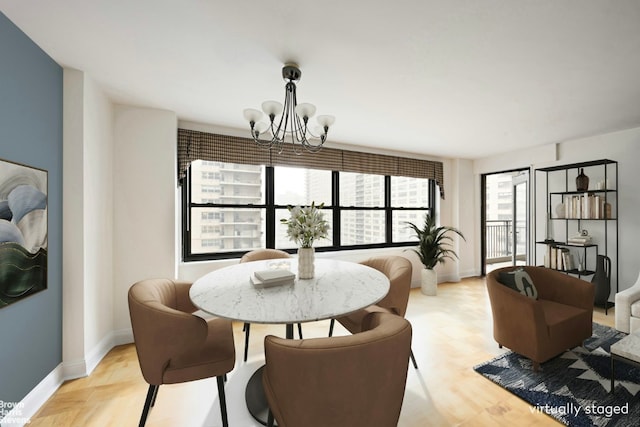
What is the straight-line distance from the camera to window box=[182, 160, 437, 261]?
3.16 metres

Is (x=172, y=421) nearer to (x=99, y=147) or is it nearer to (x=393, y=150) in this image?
(x=99, y=147)

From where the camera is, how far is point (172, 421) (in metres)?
1.57

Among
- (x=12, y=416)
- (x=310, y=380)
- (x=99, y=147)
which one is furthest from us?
(x=99, y=147)

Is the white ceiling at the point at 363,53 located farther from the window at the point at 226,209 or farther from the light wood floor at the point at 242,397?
the light wood floor at the point at 242,397

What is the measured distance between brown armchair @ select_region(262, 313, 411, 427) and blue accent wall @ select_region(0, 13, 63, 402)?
1.67 m

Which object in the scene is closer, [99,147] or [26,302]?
[26,302]

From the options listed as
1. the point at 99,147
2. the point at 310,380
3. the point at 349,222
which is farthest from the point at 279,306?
the point at 349,222

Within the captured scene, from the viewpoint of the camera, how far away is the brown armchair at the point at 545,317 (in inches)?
76.7

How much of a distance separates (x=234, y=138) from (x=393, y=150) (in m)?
2.57

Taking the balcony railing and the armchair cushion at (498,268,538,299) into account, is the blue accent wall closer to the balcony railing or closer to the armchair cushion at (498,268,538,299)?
the armchair cushion at (498,268,538,299)

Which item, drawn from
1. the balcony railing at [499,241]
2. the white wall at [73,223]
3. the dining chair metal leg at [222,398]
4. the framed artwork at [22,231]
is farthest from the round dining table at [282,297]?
the balcony railing at [499,241]

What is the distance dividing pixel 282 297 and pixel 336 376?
567 mm

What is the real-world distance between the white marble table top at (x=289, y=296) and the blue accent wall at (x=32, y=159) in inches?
41.4

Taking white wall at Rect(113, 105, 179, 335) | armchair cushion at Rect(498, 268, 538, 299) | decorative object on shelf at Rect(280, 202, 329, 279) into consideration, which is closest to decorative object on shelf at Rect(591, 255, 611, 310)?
armchair cushion at Rect(498, 268, 538, 299)
